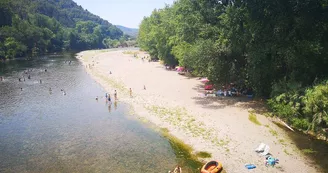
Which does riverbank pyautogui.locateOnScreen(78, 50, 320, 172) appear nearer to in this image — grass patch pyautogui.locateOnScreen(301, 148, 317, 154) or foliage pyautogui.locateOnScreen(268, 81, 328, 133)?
grass patch pyautogui.locateOnScreen(301, 148, 317, 154)

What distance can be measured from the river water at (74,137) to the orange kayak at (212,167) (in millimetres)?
3371

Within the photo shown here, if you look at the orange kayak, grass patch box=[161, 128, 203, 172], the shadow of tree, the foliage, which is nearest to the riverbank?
the shadow of tree

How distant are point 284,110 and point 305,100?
10.5ft

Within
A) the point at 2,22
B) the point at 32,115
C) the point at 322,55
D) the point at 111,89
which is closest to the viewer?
the point at 322,55

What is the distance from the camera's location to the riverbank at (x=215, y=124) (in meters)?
23.7

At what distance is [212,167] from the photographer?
22.0 meters

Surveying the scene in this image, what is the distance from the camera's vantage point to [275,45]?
33.5 m

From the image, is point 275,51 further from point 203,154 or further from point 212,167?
point 212,167

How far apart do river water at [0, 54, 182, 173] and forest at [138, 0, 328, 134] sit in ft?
48.9

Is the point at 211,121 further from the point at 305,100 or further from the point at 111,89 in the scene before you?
the point at 111,89

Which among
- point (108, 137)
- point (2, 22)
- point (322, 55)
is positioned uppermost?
point (2, 22)

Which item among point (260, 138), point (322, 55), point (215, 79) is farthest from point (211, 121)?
point (322, 55)

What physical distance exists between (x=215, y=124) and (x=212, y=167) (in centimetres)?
1036

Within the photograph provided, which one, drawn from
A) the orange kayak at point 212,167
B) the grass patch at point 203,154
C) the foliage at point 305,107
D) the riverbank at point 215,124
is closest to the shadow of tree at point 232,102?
the riverbank at point 215,124
